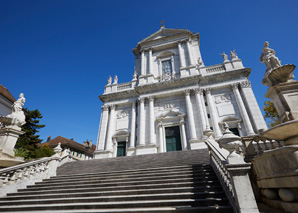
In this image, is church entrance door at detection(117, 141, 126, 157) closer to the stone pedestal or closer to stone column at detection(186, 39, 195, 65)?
stone column at detection(186, 39, 195, 65)

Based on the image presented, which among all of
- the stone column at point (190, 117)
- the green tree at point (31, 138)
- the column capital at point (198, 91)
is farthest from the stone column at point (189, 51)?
the green tree at point (31, 138)

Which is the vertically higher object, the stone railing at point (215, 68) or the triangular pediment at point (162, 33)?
the triangular pediment at point (162, 33)

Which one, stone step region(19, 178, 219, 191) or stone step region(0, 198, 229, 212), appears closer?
stone step region(0, 198, 229, 212)

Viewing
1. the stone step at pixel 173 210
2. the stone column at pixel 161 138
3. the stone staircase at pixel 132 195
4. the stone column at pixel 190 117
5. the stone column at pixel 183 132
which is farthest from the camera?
the stone column at pixel 161 138

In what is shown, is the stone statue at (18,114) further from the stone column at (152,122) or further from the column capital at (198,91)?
the column capital at (198,91)

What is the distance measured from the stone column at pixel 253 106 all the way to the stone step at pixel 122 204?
44.3ft

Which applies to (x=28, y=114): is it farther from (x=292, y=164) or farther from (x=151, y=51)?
(x=292, y=164)

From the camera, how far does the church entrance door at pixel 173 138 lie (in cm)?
1689

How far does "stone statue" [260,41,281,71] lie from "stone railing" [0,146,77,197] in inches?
514

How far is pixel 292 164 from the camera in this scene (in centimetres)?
371

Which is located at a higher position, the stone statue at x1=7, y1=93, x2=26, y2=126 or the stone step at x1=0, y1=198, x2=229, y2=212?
the stone statue at x1=7, y1=93, x2=26, y2=126

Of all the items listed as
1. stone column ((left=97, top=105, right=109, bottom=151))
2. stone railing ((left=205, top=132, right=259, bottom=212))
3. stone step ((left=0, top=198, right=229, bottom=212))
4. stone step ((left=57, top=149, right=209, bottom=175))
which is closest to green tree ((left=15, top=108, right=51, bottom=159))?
stone column ((left=97, top=105, right=109, bottom=151))

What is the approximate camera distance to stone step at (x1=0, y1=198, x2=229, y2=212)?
434cm

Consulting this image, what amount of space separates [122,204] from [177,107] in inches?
575
